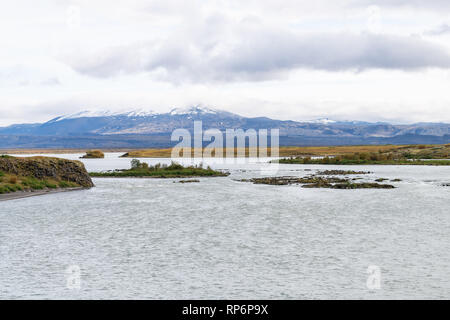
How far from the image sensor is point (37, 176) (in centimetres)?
5003

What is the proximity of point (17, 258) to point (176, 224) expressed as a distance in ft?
35.1

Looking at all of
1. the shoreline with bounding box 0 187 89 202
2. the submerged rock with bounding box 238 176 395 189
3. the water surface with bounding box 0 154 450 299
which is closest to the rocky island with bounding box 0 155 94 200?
the shoreline with bounding box 0 187 89 202

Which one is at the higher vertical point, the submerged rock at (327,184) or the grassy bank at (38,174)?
the grassy bank at (38,174)

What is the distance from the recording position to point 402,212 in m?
34.2

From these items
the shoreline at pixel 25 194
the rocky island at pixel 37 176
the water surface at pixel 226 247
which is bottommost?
the water surface at pixel 226 247

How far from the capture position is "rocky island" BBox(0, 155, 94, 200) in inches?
1794

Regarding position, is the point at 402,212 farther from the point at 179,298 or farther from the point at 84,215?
the point at 179,298

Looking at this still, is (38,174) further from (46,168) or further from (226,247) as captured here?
(226,247)

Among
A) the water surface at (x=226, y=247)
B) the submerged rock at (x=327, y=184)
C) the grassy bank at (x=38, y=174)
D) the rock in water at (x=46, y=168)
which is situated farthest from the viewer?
the submerged rock at (x=327, y=184)

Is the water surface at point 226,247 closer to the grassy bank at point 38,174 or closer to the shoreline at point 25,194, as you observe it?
the shoreline at point 25,194

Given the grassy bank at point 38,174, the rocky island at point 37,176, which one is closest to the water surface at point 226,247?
the rocky island at point 37,176

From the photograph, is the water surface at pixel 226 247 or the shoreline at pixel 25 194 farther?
the shoreline at pixel 25 194

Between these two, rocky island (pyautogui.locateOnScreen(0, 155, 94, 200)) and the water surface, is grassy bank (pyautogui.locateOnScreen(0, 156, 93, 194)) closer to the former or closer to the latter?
rocky island (pyautogui.locateOnScreen(0, 155, 94, 200))

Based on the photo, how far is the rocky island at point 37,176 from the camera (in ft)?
149
